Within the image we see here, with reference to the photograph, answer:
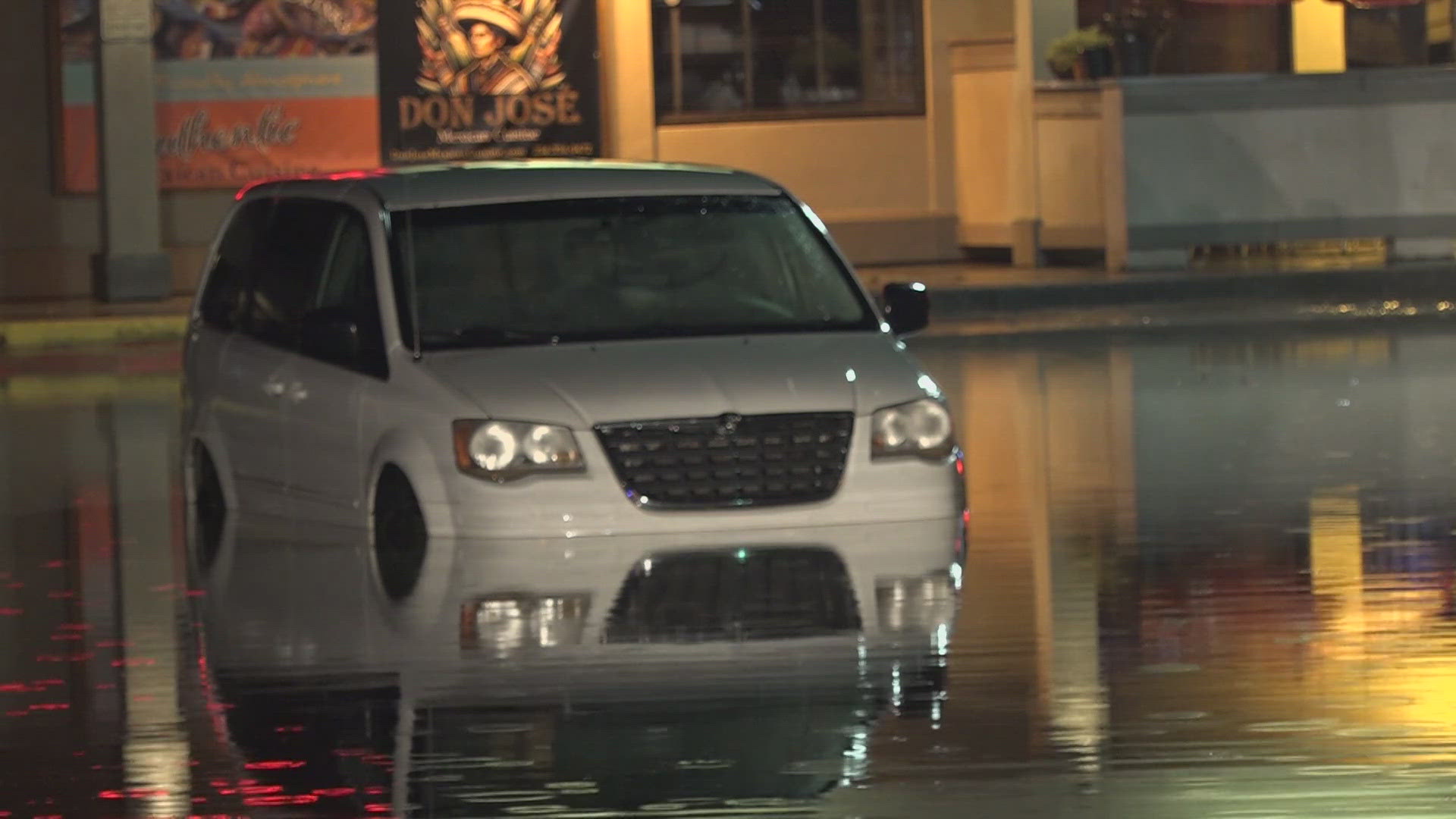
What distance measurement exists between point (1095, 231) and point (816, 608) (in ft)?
57.9

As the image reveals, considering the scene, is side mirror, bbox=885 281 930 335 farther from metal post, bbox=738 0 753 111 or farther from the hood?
metal post, bbox=738 0 753 111

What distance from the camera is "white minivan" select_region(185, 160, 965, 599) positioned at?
10461 millimetres

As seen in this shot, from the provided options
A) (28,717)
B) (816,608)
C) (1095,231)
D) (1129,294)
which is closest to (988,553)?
(816,608)

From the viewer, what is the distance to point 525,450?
10.4 meters

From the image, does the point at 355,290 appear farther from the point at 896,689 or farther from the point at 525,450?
the point at 896,689

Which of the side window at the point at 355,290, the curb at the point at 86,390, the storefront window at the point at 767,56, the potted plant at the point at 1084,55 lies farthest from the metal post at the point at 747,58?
the side window at the point at 355,290

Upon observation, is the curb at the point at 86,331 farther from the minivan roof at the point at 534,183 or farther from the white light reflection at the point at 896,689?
the white light reflection at the point at 896,689

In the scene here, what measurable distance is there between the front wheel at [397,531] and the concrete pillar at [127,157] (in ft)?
51.7

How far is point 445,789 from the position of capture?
23.9 ft

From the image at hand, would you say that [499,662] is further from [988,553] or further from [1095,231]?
[1095,231]

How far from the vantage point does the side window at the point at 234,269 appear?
12695 millimetres

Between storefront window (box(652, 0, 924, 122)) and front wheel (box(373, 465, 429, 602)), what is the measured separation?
1723 cm

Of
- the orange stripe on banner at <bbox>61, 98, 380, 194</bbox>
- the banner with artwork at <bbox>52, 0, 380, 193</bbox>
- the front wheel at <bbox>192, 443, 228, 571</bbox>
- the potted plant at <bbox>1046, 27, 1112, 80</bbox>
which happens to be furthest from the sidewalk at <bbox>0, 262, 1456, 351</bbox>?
the front wheel at <bbox>192, 443, 228, 571</bbox>

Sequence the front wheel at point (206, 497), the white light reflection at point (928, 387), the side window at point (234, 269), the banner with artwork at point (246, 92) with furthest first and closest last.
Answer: the banner with artwork at point (246, 92)
the side window at point (234, 269)
the front wheel at point (206, 497)
the white light reflection at point (928, 387)
